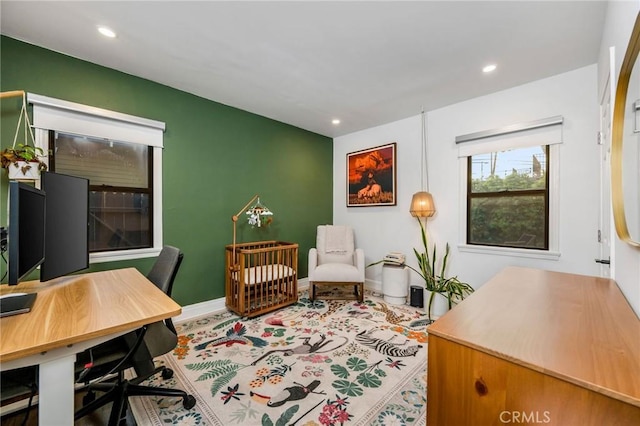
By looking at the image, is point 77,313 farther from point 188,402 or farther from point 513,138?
point 513,138

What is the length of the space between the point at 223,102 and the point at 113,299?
257 centimetres

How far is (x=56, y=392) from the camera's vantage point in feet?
3.12

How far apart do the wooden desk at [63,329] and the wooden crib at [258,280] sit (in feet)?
5.20

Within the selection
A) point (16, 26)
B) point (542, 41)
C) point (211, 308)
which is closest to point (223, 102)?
point (16, 26)

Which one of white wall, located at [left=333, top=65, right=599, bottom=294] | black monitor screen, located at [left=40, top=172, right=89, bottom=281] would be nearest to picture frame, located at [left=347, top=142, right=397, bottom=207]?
white wall, located at [left=333, top=65, right=599, bottom=294]

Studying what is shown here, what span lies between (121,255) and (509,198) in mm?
4049

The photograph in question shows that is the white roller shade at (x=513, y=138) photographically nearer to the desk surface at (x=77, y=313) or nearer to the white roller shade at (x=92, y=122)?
the desk surface at (x=77, y=313)

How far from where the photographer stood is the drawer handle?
78 cm

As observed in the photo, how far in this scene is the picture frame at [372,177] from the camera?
3.83 metres

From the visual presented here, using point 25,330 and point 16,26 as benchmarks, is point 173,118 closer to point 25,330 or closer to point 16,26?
point 16,26

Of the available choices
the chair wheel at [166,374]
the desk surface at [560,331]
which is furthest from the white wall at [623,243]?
the chair wheel at [166,374]

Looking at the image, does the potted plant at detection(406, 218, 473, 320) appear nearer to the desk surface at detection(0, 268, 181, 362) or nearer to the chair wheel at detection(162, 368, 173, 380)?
the chair wheel at detection(162, 368, 173, 380)

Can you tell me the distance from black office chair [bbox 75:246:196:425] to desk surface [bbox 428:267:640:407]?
1467 mm

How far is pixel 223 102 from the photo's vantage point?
316 centimetres
